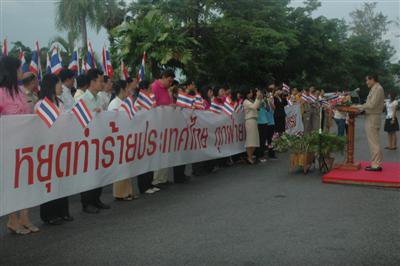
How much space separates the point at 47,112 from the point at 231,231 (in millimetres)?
2500

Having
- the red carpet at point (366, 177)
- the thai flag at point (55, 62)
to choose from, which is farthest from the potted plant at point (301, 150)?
the thai flag at point (55, 62)

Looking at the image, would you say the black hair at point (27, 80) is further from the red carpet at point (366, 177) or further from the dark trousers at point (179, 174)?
the red carpet at point (366, 177)

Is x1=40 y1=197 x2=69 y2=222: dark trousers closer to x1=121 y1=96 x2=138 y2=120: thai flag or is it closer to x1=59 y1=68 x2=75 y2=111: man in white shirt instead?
x1=59 y1=68 x2=75 y2=111: man in white shirt

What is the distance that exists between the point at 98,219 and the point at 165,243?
5.08 ft

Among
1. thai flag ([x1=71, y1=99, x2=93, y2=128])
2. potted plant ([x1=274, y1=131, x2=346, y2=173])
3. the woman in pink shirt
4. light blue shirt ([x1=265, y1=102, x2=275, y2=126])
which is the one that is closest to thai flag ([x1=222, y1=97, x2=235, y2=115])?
light blue shirt ([x1=265, y1=102, x2=275, y2=126])

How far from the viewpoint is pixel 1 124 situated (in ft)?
16.6

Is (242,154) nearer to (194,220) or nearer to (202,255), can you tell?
(194,220)

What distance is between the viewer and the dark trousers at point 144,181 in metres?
8.14

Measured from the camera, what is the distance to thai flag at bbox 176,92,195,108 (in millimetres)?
9047

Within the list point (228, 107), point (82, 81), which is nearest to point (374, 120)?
point (228, 107)

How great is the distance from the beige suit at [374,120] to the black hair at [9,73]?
6359 mm

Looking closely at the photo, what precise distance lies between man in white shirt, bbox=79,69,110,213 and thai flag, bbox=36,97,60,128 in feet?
3.01

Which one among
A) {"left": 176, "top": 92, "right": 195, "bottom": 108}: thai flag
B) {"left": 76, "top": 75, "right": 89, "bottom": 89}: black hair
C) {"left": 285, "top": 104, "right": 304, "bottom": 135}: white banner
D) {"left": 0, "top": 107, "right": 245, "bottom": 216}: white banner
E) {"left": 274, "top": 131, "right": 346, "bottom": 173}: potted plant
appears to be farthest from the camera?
{"left": 285, "top": 104, "right": 304, "bottom": 135}: white banner

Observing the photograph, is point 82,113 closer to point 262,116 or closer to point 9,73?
point 9,73
